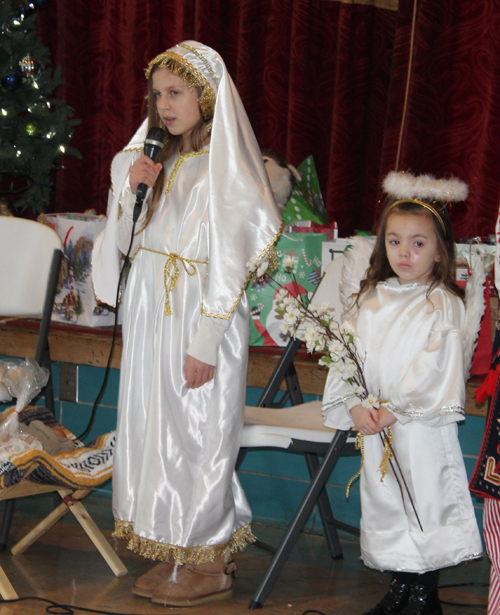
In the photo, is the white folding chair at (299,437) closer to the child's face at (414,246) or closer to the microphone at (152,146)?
the child's face at (414,246)

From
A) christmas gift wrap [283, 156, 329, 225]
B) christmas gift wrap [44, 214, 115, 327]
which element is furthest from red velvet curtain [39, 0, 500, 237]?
christmas gift wrap [44, 214, 115, 327]

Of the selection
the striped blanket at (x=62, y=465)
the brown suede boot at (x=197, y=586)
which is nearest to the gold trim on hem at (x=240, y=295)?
the striped blanket at (x=62, y=465)

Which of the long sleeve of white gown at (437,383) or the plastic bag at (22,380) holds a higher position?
the long sleeve of white gown at (437,383)

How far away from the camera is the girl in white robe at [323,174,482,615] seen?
166cm

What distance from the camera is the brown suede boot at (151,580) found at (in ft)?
6.23

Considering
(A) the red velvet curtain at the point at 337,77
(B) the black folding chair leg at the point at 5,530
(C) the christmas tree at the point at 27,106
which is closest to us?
(B) the black folding chair leg at the point at 5,530

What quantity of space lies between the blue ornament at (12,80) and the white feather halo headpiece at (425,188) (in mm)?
2508

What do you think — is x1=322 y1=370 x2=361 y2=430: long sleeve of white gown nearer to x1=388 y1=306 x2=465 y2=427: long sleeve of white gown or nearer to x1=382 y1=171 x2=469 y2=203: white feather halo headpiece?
x1=388 y1=306 x2=465 y2=427: long sleeve of white gown

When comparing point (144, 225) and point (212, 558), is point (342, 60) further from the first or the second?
point (212, 558)

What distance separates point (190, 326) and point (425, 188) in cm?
68

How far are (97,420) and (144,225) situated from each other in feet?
3.62

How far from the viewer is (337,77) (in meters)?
3.72

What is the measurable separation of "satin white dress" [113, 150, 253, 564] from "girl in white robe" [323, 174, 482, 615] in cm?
27

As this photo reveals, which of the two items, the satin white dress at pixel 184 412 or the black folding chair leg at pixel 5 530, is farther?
the black folding chair leg at pixel 5 530
